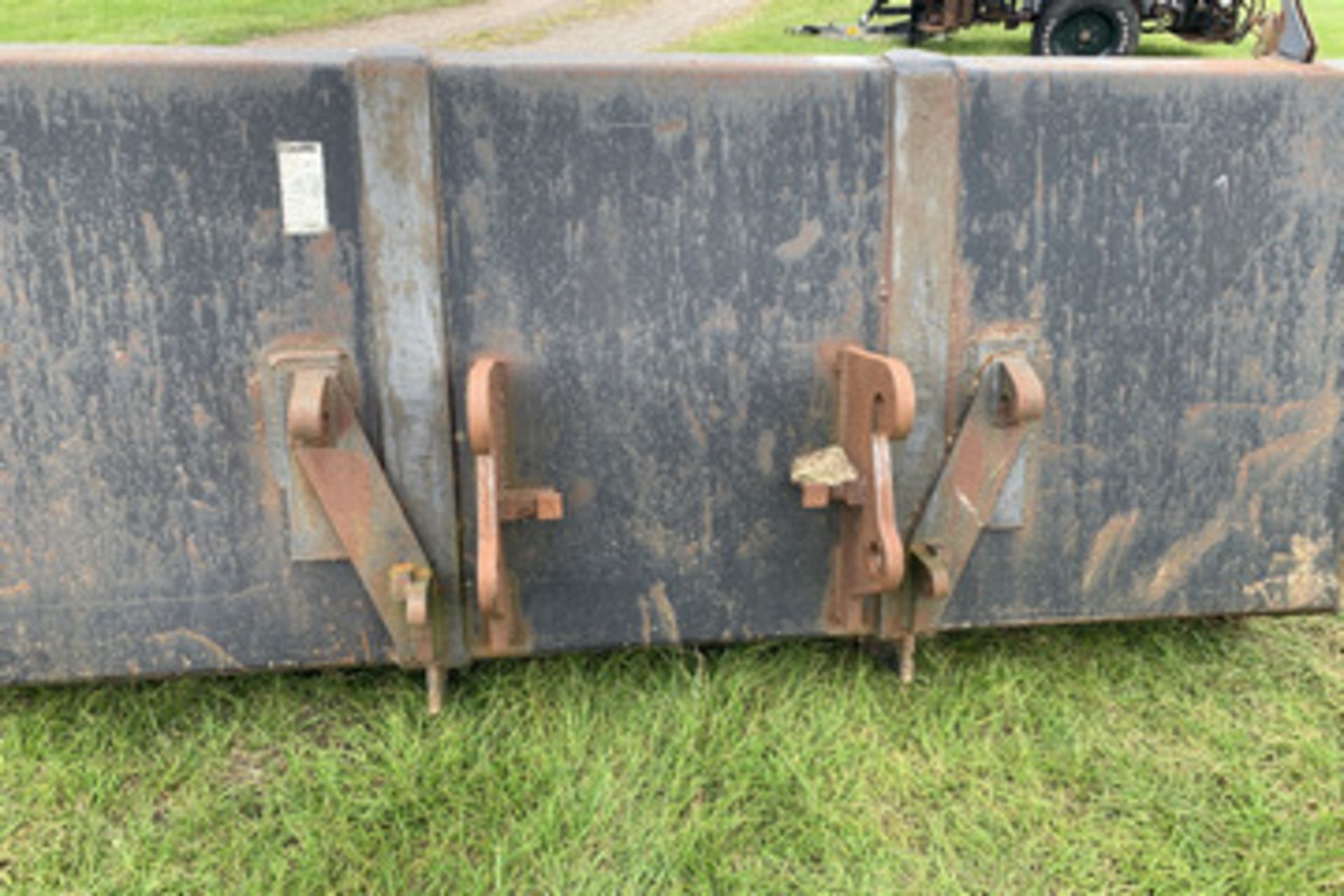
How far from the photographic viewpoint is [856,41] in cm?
1138

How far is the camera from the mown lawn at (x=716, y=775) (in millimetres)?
1768

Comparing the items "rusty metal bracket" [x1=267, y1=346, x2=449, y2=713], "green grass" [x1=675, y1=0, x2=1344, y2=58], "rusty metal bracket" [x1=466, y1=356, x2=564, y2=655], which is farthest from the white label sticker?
"green grass" [x1=675, y1=0, x2=1344, y2=58]

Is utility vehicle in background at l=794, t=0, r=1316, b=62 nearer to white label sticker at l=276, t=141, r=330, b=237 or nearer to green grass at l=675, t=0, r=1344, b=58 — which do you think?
green grass at l=675, t=0, r=1344, b=58

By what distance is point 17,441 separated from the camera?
1.81m

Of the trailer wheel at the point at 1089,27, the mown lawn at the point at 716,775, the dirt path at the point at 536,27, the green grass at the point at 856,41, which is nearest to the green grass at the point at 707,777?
the mown lawn at the point at 716,775

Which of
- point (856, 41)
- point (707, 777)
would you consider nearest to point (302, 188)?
point (707, 777)

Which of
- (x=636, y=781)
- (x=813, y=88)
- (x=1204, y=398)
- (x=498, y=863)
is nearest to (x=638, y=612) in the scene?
(x=636, y=781)

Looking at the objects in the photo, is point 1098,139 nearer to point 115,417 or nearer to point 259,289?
point 259,289

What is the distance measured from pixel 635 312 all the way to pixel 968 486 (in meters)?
0.59

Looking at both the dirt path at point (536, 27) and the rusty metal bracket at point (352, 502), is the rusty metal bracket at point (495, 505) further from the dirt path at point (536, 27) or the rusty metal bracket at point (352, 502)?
the dirt path at point (536, 27)

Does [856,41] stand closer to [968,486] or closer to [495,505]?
[968,486]

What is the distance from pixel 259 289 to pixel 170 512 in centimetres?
37

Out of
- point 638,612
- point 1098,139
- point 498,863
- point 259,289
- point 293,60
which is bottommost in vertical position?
point 498,863

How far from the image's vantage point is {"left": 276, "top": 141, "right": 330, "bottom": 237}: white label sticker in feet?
5.74
